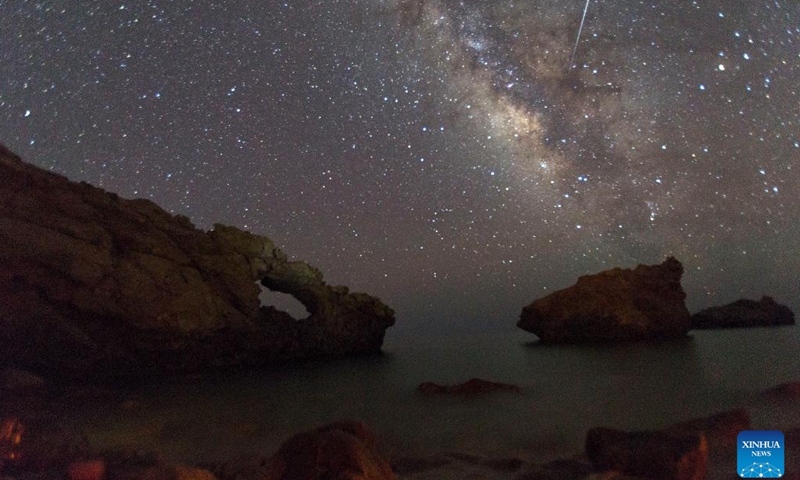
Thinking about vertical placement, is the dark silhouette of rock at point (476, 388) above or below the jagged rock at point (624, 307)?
below

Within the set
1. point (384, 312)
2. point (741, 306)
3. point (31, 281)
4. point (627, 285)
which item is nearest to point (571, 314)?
point (627, 285)

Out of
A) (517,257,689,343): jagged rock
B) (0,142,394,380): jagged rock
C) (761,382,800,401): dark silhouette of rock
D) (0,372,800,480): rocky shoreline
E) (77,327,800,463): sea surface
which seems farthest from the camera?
(517,257,689,343): jagged rock

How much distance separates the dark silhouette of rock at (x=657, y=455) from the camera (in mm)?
5617

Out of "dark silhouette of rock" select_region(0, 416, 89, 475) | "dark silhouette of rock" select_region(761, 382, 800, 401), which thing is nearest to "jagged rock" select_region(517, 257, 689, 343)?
"dark silhouette of rock" select_region(761, 382, 800, 401)

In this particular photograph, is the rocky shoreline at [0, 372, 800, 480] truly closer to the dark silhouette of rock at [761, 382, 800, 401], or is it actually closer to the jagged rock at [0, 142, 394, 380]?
the dark silhouette of rock at [761, 382, 800, 401]

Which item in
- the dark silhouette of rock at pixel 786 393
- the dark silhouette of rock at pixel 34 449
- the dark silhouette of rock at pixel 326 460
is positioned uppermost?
the dark silhouette of rock at pixel 786 393

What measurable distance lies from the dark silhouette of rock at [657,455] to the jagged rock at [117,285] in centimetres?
2606

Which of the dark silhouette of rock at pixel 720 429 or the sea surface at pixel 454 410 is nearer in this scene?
the dark silhouette of rock at pixel 720 429

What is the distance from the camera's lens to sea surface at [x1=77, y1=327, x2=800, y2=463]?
1012 cm

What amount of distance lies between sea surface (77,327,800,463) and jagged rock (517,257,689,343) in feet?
98.4

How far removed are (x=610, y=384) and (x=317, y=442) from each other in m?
14.9

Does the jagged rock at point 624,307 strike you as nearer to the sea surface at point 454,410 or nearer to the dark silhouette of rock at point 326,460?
the sea surface at point 454,410

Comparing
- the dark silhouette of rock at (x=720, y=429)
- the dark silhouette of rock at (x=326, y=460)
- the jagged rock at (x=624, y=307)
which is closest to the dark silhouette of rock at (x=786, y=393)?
the dark silhouette of rock at (x=720, y=429)

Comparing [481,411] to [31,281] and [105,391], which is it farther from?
[31,281]
